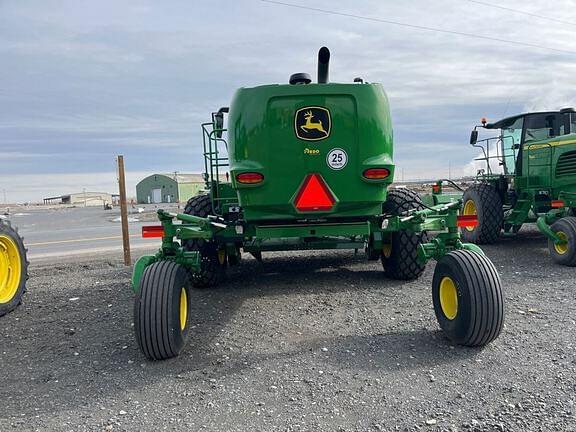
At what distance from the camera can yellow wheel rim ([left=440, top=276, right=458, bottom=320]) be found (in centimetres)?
413

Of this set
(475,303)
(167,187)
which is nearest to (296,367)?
(475,303)

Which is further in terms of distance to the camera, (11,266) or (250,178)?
(11,266)

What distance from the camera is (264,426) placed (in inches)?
114

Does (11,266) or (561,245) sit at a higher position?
(11,266)

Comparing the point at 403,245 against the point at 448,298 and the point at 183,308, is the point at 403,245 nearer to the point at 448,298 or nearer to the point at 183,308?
the point at 448,298

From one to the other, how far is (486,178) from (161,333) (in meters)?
9.22

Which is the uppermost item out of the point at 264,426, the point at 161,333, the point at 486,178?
the point at 486,178

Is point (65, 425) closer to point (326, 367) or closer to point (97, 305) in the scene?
point (326, 367)

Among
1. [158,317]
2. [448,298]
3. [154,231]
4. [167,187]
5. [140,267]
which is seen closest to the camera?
[158,317]

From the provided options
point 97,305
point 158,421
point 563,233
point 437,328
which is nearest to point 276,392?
point 158,421

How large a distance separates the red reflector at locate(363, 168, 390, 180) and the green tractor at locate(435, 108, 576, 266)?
4.80 meters

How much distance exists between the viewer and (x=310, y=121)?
4.68 metres

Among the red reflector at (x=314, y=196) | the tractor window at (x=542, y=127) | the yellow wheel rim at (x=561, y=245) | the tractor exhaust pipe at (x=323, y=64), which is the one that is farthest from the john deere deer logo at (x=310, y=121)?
the tractor window at (x=542, y=127)

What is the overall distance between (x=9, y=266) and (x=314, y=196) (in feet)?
13.0
